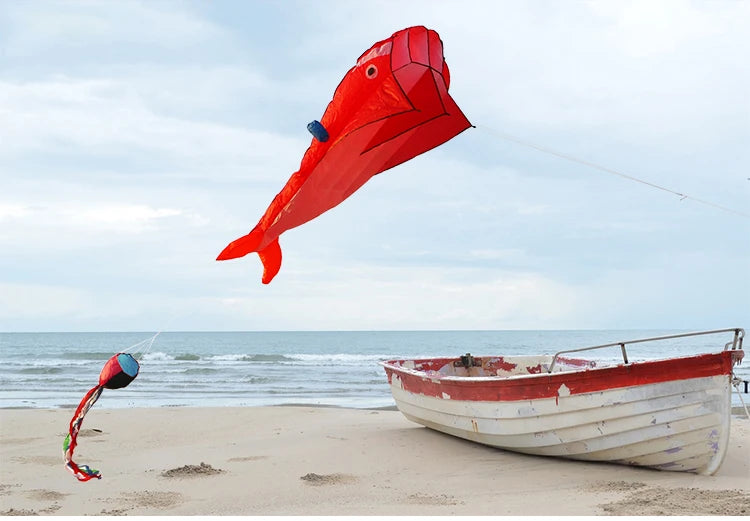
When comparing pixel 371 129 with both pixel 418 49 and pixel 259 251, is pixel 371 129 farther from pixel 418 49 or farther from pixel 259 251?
pixel 259 251

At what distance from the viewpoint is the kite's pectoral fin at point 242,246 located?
493 centimetres

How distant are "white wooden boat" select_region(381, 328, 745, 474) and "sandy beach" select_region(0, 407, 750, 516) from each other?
180 mm

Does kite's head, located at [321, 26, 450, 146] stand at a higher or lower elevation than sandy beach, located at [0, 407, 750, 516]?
higher

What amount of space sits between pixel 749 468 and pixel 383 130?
5363 millimetres

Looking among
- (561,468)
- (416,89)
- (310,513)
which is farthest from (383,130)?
(561,468)

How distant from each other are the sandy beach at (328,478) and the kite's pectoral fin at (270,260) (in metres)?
2.16

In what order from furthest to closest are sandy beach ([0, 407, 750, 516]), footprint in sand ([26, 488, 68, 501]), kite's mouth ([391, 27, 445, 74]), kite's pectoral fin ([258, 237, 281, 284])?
1. footprint in sand ([26, 488, 68, 501])
2. sandy beach ([0, 407, 750, 516])
3. kite's pectoral fin ([258, 237, 281, 284])
4. kite's mouth ([391, 27, 445, 74])

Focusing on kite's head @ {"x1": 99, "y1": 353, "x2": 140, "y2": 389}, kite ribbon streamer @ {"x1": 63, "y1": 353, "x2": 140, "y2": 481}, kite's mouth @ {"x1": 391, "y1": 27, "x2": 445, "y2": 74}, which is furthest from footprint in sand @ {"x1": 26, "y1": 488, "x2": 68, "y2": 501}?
kite's mouth @ {"x1": 391, "y1": 27, "x2": 445, "y2": 74}

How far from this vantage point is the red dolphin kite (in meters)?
4.88

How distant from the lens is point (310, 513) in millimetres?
5965

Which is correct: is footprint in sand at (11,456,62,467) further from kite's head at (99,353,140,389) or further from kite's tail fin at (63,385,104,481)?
kite's head at (99,353,140,389)

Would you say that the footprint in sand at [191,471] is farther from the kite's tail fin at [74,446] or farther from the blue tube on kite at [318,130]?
the blue tube on kite at [318,130]

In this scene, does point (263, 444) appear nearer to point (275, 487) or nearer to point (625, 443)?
point (275, 487)

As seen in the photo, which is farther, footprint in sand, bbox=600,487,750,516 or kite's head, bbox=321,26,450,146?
footprint in sand, bbox=600,487,750,516
